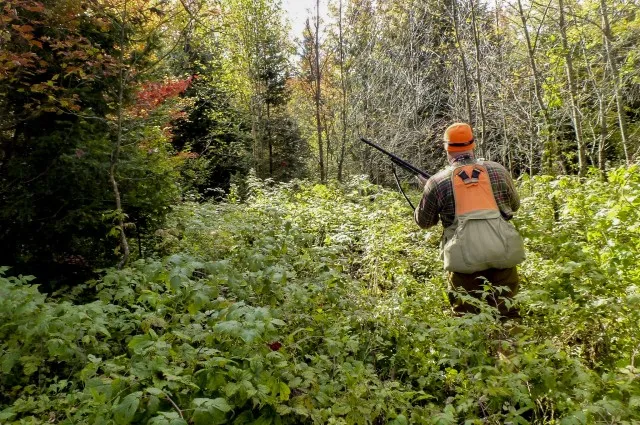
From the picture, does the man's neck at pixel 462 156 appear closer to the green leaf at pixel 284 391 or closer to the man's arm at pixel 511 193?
the man's arm at pixel 511 193

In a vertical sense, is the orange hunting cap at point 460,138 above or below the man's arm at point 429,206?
above

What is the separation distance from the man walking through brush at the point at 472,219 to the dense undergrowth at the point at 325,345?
1.12 ft

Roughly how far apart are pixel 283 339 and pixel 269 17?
49.2 feet

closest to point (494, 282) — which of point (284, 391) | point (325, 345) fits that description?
point (325, 345)

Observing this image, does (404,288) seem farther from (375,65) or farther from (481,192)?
(375,65)

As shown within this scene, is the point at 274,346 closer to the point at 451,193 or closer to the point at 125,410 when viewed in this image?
the point at 125,410

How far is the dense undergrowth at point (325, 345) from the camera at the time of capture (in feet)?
6.48

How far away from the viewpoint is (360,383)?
227cm

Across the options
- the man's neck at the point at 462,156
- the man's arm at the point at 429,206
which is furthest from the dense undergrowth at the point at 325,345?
the man's neck at the point at 462,156

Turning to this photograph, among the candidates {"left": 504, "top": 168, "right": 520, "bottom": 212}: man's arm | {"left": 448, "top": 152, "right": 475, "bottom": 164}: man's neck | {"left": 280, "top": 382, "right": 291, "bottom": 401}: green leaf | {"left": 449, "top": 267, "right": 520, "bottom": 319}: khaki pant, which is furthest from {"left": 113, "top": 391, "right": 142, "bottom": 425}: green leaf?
{"left": 504, "top": 168, "right": 520, "bottom": 212}: man's arm

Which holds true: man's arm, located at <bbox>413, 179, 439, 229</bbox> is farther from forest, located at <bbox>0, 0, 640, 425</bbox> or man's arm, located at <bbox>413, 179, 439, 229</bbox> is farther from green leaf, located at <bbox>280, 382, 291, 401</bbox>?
green leaf, located at <bbox>280, 382, 291, 401</bbox>

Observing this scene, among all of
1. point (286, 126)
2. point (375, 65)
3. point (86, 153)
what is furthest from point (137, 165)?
point (286, 126)

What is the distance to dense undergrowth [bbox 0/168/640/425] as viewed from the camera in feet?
6.48

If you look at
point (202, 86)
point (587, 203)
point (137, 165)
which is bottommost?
point (587, 203)
